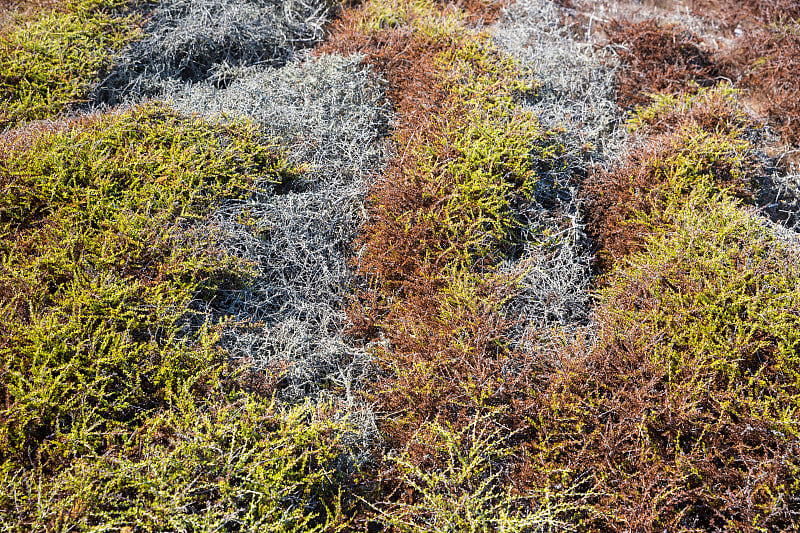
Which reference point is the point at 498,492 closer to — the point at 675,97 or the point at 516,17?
the point at 675,97

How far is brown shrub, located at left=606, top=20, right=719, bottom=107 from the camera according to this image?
5.31 meters

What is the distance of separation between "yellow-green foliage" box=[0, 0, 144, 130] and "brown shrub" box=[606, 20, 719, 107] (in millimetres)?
5196

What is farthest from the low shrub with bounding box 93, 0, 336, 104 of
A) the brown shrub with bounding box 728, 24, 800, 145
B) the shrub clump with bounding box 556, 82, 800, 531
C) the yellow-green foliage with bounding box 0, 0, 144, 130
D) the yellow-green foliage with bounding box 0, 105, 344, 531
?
the brown shrub with bounding box 728, 24, 800, 145

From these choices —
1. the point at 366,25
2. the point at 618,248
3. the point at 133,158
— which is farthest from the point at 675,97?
the point at 133,158

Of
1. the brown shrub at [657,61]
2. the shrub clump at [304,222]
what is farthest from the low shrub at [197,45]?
the brown shrub at [657,61]

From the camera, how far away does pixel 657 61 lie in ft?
18.1

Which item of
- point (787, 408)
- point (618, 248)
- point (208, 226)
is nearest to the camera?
point (787, 408)

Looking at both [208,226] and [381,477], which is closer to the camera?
[381,477]

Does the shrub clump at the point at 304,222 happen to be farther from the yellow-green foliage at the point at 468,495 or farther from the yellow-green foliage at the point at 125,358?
the yellow-green foliage at the point at 468,495

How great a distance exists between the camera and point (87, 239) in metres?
3.41

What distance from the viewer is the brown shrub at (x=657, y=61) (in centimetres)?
531

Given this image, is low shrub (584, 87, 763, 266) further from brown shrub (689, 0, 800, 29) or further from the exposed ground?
brown shrub (689, 0, 800, 29)

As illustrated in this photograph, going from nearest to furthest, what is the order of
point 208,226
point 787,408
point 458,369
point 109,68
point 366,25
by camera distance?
point 787,408 → point 458,369 → point 208,226 → point 109,68 → point 366,25

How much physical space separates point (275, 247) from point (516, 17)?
4229 millimetres
